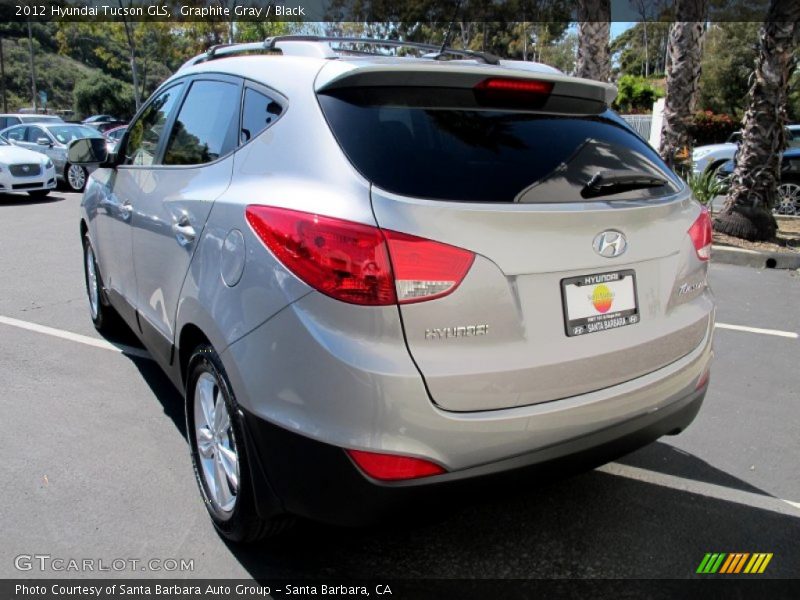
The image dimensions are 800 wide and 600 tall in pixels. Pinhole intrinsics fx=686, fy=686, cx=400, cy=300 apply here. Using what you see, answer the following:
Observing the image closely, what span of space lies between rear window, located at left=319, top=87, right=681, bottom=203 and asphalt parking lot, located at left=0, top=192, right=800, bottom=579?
1002 millimetres

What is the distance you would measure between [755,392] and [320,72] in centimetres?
345

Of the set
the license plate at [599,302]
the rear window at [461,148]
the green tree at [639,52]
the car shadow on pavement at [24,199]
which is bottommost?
the car shadow on pavement at [24,199]

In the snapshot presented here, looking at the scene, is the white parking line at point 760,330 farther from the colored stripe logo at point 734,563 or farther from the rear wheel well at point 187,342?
the rear wheel well at point 187,342

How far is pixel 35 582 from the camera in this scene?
2.52m

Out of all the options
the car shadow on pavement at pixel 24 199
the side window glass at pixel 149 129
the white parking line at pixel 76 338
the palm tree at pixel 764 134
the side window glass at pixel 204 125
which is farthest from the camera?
the car shadow on pavement at pixel 24 199

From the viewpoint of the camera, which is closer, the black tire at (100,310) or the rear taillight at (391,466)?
the rear taillight at (391,466)

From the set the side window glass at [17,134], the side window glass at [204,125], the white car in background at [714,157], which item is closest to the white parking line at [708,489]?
the side window glass at [204,125]

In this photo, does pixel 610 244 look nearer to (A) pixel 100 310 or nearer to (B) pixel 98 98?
(A) pixel 100 310

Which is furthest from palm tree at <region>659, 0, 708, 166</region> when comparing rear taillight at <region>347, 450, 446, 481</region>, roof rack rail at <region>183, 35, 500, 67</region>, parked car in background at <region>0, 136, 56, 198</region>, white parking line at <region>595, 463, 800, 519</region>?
parked car in background at <region>0, 136, 56, 198</region>

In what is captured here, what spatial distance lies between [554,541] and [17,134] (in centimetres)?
1799

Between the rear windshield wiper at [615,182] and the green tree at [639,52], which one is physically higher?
the green tree at [639,52]

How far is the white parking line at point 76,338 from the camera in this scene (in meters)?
4.84

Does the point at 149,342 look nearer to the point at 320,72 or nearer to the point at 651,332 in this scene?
the point at 320,72

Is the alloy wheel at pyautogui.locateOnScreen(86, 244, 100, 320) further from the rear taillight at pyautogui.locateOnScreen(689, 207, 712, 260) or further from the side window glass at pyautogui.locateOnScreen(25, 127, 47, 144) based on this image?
the side window glass at pyautogui.locateOnScreen(25, 127, 47, 144)
